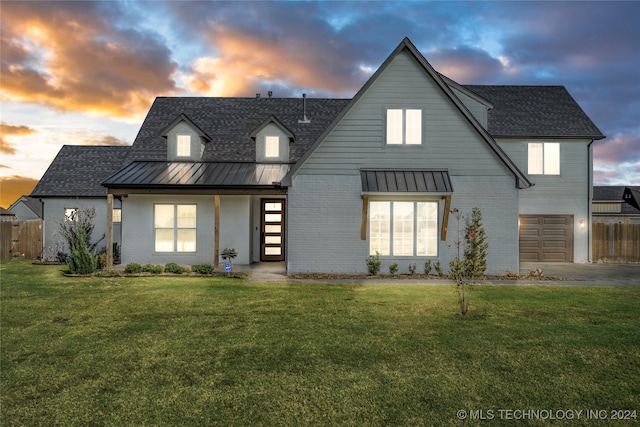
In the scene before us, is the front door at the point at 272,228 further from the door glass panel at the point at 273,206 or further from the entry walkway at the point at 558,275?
the entry walkway at the point at 558,275

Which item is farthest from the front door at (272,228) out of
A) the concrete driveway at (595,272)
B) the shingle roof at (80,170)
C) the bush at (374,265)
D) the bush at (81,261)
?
the concrete driveway at (595,272)

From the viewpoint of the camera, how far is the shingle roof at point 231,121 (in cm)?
1942

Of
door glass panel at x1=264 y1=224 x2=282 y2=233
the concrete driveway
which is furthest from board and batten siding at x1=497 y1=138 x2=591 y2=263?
door glass panel at x1=264 y1=224 x2=282 y2=233

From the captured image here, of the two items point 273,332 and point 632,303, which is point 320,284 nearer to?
point 273,332

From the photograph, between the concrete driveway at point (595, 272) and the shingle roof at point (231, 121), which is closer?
the concrete driveway at point (595, 272)

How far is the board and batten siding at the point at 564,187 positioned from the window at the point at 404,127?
23.9 feet

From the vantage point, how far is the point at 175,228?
58.2ft

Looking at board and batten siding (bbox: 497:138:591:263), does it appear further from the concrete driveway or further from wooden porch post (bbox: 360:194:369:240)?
wooden porch post (bbox: 360:194:369:240)

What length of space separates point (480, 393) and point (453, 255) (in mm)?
10403

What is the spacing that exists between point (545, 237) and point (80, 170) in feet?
83.2

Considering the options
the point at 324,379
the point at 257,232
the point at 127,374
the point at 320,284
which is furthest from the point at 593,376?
the point at 257,232

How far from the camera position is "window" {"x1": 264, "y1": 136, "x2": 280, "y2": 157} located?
18.9 meters

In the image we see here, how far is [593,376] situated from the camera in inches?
213

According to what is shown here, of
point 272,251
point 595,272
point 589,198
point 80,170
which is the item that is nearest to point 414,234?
point 272,251
